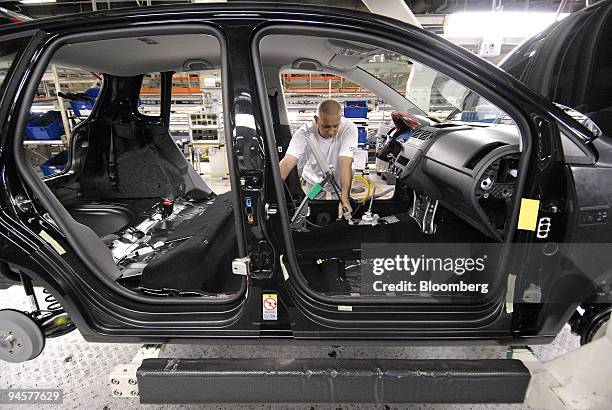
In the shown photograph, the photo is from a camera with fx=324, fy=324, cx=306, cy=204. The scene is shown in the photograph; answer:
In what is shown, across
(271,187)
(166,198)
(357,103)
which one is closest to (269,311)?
(271,187)

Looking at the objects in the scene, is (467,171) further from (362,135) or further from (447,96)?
(362,135)

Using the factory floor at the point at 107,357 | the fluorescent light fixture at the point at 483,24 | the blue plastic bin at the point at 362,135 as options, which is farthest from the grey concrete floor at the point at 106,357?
the blue plastic bin at the point at 362,135

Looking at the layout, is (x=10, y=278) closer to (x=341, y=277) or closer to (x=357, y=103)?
(x=341, y=277)

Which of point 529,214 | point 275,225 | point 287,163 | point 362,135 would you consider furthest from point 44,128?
point 529,214

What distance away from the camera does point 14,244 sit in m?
1.29

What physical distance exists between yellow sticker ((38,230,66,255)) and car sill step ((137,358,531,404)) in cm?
58

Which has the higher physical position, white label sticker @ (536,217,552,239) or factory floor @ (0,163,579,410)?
white label sticker @ (536,217,552,239)

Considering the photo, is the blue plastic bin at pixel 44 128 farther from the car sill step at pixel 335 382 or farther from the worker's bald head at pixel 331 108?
the car sill step at pixel 335 382

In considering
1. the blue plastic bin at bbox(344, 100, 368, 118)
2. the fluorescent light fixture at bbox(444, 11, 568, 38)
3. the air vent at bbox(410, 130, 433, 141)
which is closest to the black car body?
the air vent at bbox(410, 130, 433, 141)

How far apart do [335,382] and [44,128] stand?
6.02m

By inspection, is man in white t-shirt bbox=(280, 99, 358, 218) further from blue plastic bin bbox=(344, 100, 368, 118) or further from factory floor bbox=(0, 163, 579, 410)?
blue plastic bin bbox=(344, 100, 368, 118)

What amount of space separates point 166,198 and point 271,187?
2012mm

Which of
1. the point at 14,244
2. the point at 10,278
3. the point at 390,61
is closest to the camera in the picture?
the point at 14,244

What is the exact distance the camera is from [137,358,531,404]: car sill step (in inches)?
49.4
